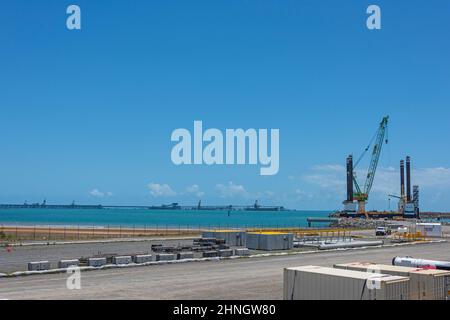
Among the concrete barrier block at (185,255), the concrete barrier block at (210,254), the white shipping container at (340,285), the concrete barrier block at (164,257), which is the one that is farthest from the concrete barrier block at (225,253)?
the white shipping container at (340,285)

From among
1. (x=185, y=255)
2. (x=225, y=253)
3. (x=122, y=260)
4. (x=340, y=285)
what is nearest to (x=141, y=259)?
(x=122, y=260)

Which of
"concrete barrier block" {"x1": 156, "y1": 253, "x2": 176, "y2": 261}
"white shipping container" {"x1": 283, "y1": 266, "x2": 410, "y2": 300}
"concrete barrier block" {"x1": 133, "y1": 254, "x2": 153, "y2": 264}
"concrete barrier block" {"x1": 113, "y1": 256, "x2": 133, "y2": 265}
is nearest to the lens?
"white shipping container" {"x1": 283, "y1": 266, "x2": 410, "y2": 300}

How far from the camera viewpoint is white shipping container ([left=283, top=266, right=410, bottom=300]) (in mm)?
21953

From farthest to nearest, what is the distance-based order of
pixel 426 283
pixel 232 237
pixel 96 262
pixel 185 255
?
pixel 232 237 < pixel 185 255 < pixel 96 262 < pixel 426 283

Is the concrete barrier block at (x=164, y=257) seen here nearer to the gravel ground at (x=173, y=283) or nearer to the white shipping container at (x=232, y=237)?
the gravel ground at (x=173, y=283)

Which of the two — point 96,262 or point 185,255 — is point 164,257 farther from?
Result: point 96,262

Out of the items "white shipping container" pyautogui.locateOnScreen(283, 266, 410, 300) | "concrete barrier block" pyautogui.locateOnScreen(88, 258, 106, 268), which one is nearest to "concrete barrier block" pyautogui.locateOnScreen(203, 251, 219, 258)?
"concrete barrier block" pyautogui.locateOnScreen(88, 258, 106, 268)

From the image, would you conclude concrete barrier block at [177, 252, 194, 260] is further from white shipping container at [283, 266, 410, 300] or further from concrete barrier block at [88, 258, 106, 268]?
white shipping container at [283, 266, 410, 300]

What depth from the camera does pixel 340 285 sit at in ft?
75.0

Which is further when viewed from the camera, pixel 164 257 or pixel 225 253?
pixel 225 253

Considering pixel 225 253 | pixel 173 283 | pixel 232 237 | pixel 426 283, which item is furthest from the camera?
pixel 232 237

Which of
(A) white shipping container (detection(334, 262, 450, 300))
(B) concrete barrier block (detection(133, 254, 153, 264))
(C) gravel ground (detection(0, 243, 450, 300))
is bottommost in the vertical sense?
(C) gravel ground (detection(0, 243, 450, 300))
